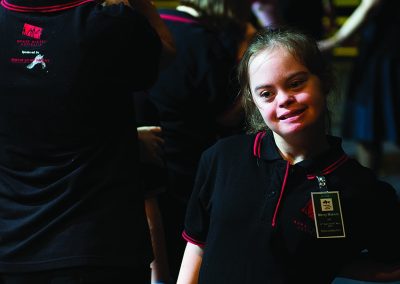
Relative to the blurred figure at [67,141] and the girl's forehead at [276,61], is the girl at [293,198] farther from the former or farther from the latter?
the blurred figure at [67,141]

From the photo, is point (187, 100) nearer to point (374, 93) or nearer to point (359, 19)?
point (359, 19)

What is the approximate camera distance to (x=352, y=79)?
14.5 ft

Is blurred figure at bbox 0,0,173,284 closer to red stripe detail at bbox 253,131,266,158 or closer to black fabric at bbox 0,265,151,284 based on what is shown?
black fabric at bbox 0,265,151,284

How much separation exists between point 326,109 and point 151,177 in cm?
53

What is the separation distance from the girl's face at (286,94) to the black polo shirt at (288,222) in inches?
3.2

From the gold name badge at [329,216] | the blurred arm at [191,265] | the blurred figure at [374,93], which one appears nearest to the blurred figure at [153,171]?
the blurred arm at [191,265]

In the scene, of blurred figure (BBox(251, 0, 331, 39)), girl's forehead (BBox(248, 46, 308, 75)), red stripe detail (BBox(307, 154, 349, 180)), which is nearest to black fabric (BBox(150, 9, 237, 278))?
girl's forehead (BBox(248, 46, 308, 75))

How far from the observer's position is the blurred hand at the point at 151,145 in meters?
1.90

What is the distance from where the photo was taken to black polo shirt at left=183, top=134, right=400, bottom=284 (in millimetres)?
1530

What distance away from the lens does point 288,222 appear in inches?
60.4

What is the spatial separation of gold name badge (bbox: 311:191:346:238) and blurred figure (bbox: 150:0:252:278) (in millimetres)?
846

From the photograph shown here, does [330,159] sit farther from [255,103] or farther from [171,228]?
[171,228]

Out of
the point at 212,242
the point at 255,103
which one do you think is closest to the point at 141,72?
the point at 255,103

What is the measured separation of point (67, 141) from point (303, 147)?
1.67 ft
